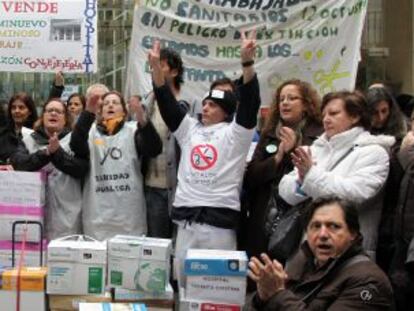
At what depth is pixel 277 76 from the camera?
670 centimetres

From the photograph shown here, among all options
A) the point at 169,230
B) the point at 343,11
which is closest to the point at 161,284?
the point at 169,230

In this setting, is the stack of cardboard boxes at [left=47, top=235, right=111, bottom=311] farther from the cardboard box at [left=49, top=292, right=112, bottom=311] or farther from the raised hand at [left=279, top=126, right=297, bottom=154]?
the raised hand at [left=279, top=126, right=297, bottom=154]

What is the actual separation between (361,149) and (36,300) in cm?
203

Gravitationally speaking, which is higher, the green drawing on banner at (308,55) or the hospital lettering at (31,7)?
the hospital lettering at (31,7)

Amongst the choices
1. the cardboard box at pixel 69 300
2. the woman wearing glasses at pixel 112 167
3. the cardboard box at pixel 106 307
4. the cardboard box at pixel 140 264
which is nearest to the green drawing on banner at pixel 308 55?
the woman wearing glasses at pixel 112 167

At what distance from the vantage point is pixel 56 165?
5.54m

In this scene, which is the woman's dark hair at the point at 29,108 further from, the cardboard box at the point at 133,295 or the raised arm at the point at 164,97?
the cardboard box at the point at 133,295

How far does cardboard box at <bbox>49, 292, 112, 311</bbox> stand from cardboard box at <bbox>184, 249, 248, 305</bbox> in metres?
0.49

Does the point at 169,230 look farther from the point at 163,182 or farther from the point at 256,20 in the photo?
the point at 256,20

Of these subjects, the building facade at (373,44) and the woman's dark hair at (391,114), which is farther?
the building facade at (373,44)

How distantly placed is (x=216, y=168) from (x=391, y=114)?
1.16 metres

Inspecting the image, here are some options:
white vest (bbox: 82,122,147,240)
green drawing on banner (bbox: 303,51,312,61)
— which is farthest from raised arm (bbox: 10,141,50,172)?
green drawing on banner (bbox: 303,51,312,61)

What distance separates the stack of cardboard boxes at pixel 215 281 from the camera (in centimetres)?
436

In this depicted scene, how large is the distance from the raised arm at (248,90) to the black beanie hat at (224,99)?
0.24 metres
